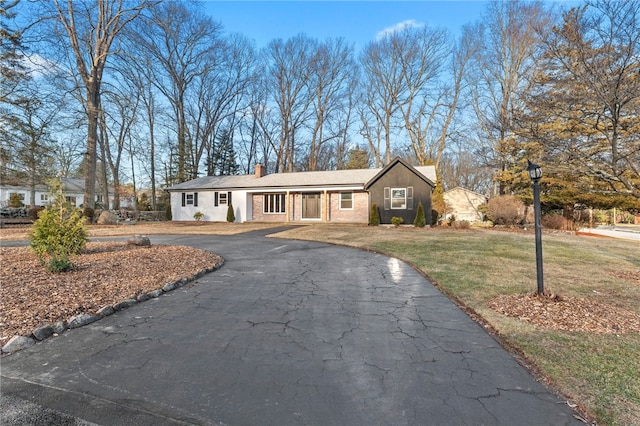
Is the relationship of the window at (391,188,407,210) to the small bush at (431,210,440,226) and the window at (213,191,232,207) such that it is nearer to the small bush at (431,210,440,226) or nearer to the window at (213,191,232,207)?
the small bush at (431,210,440,226)

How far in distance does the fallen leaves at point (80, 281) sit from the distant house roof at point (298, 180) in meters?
13.5

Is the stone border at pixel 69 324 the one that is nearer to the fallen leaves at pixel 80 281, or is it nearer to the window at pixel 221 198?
the fallen leaves at pixel 80 281

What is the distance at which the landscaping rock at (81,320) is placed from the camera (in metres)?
3.72

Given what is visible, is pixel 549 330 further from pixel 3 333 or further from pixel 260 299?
pixel 3 333

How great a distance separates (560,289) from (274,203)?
19.1 meters

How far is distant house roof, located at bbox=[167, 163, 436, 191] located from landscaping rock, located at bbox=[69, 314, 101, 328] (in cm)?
1708

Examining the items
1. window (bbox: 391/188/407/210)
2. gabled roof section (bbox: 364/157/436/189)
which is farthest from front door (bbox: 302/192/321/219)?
window (bbox: 391/188/407/210)

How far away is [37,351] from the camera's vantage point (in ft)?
→ 10.3

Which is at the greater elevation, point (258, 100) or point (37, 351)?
point (258, 100)

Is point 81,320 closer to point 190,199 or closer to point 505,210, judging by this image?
point 505,210

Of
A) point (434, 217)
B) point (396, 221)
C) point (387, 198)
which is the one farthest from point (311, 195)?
point (434, 217)

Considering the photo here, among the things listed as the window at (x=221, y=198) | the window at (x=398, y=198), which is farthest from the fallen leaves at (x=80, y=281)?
the window at (x=221, y=198)

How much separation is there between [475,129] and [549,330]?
27.0m

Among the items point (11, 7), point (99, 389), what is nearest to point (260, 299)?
point (99, 389)
